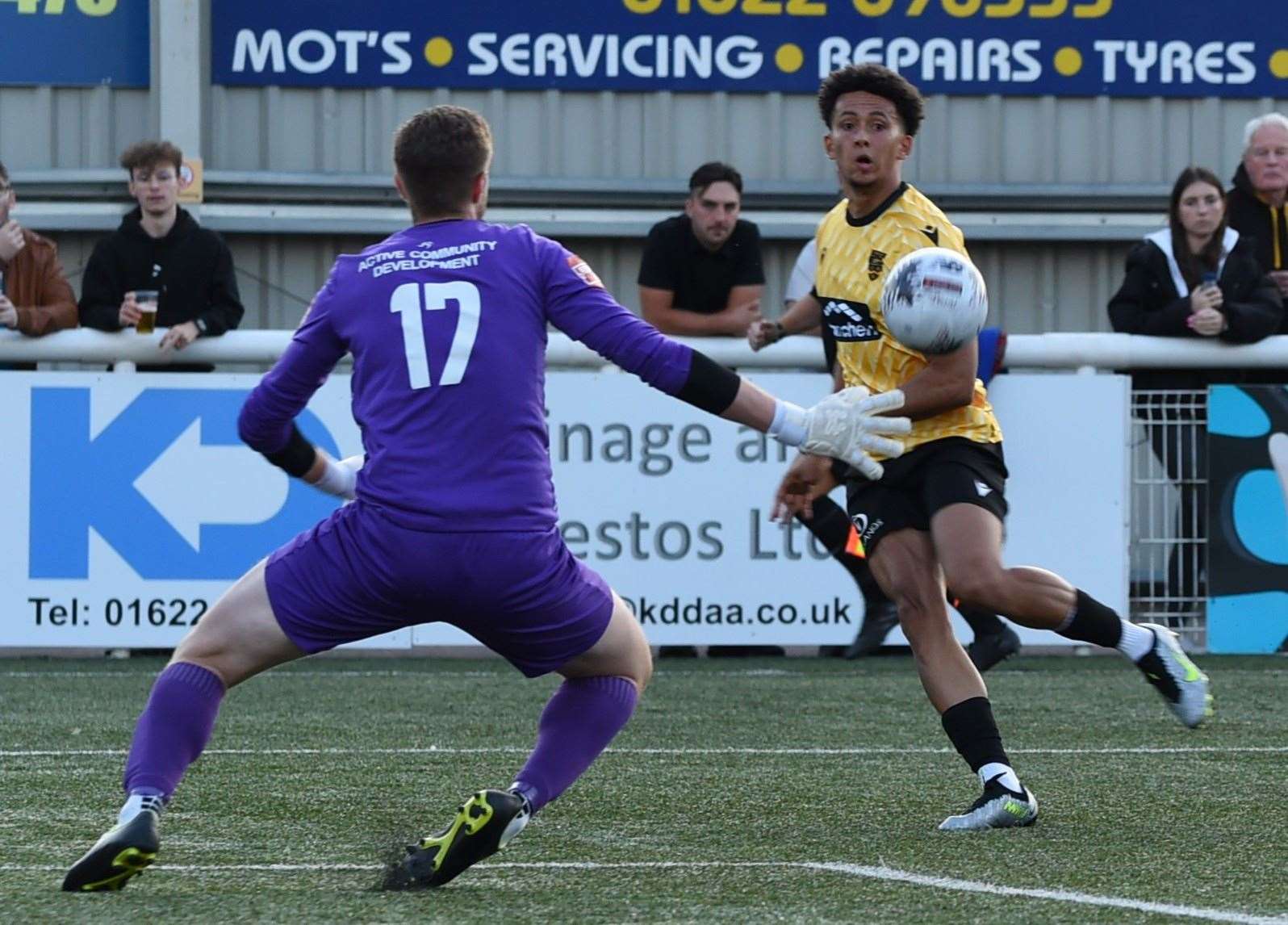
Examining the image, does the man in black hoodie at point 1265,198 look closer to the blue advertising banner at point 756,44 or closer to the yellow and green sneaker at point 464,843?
the blue advertising banner at point 756,44

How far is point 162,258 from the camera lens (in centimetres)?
1073

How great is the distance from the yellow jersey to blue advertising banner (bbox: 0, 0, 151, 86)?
928 cm

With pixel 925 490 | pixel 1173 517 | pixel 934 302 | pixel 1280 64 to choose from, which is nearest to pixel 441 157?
pixel 934 302

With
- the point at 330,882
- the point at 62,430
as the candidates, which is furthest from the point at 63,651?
the point at 330,882

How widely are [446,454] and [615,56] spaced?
34.3 feet

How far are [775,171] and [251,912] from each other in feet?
36.6

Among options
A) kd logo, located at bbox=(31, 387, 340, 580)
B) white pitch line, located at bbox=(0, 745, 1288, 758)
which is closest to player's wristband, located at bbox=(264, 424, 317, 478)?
white pitch line, located at bbox=(0, 745, 1288, 758)

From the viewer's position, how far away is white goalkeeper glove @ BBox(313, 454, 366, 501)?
4.90 metres

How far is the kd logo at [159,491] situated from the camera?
10.2 metres

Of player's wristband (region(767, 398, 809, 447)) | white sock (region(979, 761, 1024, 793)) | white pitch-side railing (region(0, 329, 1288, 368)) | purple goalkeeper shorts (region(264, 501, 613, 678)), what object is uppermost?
white pitch-side railing (region(0, 329, 1288, 368))

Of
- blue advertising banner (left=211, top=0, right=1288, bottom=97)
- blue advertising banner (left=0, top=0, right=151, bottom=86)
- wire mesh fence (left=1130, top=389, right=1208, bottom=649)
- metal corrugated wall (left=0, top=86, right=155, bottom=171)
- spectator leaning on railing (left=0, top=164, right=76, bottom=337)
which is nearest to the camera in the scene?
spectator leaning on railing (left=0, top=164, right=76, bottom=337)

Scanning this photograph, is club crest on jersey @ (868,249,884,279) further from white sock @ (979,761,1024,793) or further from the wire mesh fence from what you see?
the wire mesh fence

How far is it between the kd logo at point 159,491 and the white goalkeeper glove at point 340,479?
5.24 m

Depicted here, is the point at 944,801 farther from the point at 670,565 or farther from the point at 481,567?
the point at 670,565
